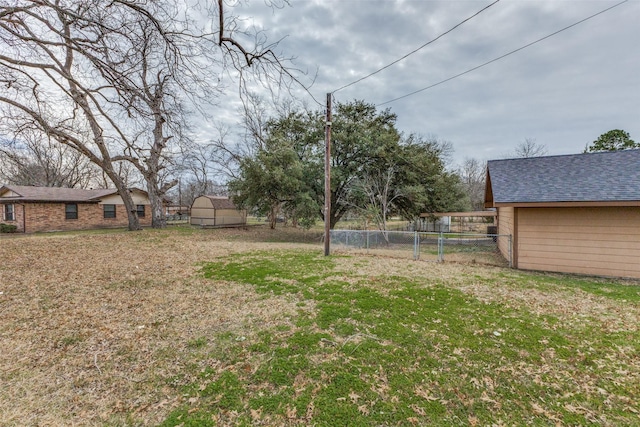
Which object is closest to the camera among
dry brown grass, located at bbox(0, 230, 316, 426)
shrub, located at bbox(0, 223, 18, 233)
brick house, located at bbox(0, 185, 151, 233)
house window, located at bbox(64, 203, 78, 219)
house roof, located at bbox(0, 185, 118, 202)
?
dry brown grass, located at bbox(0, 230, 316, 426)

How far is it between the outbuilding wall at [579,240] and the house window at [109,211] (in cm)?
2406

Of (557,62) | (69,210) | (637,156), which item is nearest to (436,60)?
(557,62)

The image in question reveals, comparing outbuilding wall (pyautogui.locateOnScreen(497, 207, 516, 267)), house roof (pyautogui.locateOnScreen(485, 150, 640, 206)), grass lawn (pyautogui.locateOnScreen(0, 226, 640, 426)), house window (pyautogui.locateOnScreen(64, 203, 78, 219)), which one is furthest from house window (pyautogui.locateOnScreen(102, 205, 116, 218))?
outbuilding wall (pyautogui.locateOnScreen(497, 207, 516, 267))

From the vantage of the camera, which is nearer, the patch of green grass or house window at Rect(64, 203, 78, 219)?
the patch of green grass

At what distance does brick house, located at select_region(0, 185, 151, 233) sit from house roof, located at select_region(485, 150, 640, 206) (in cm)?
2347

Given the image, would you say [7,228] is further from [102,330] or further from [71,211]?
[102,330]

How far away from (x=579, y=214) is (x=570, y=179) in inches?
46.9

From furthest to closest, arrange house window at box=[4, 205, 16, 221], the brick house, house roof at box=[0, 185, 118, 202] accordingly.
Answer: house window at box=[4, 205, 16, 221] < house roof at box=[0, 185, 118, 202] < the brick house

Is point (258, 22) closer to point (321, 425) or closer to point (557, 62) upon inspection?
point (321, 425)

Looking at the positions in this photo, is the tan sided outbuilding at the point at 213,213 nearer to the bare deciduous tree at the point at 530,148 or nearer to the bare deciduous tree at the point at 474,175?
the bare deciduous tree at the point at 474,175

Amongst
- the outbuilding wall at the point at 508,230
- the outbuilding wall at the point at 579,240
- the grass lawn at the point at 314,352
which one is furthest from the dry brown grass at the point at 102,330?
the outbuilding wall at the point at 579,240

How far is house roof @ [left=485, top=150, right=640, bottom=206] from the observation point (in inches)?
263

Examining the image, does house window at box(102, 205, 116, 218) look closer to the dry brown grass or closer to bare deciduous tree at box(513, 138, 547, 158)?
the dry brown grass

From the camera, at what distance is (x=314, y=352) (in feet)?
9.77
